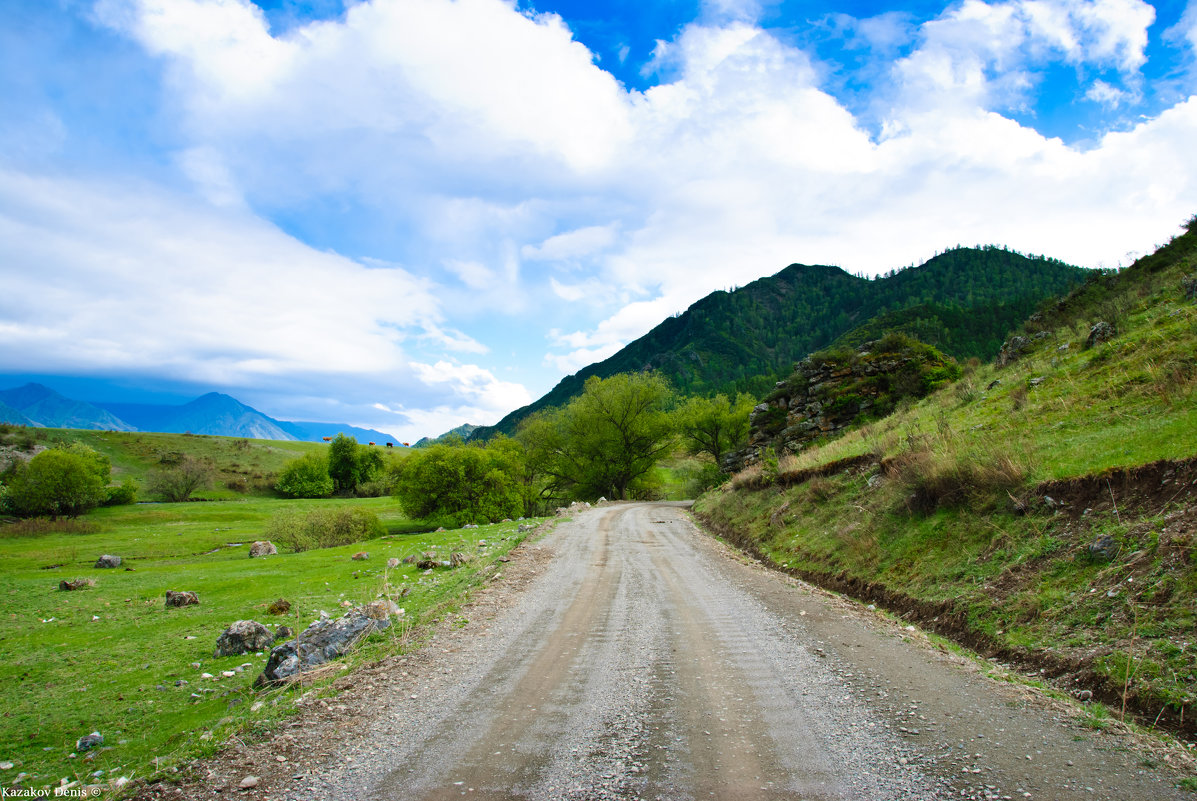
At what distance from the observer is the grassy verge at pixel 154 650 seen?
6.78 meters

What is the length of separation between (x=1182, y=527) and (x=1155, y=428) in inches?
151

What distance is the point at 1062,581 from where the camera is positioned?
7.69 metres

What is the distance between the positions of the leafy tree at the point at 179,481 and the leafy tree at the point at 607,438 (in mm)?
69964

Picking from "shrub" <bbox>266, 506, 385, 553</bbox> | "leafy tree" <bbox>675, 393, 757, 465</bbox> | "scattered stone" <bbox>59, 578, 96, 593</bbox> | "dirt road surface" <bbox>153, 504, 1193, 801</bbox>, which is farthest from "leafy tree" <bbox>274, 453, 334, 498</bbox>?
"dirt road surface" <bbox>153, 504, 1193, 801</bbox>

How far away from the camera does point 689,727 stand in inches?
210

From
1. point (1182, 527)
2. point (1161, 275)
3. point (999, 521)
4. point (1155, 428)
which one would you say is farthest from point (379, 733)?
point (1161, 275)

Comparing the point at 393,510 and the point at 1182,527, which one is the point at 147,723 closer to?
the point at 1182,527

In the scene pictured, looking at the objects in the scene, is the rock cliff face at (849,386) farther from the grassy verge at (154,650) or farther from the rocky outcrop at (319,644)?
the rocky outcrop at (319,644)

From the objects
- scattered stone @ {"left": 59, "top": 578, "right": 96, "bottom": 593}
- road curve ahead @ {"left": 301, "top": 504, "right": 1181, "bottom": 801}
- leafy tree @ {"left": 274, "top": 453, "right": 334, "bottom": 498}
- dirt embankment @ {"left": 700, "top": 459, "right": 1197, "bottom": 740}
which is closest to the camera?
road curve ahead @ {"left": 301, "top": 504, "right": 1181, "bottom": 801}

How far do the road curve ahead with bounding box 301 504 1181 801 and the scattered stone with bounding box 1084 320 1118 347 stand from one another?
1565 cm

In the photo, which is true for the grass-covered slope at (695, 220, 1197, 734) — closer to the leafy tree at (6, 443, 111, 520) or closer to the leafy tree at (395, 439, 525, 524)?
the leafy tree at (395, 439, 525, 524)

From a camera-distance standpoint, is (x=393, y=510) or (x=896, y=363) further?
(x=393, y=510)

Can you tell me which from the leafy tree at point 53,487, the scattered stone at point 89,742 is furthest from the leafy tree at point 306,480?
the scattered stone at point 89,742

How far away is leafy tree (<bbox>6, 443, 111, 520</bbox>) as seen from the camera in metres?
63.8
